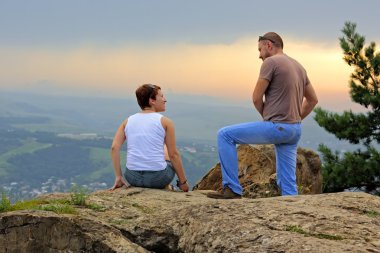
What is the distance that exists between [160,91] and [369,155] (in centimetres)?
1623

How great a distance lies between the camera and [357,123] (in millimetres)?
23703

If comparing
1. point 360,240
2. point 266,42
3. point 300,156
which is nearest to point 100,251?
point 360,240

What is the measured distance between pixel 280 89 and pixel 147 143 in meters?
2.59

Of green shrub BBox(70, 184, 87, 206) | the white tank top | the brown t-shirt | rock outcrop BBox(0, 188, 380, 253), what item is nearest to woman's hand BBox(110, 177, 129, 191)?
the white tank top

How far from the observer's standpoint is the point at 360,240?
19.1 ft

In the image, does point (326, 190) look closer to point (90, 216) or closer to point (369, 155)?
point (369, 155)

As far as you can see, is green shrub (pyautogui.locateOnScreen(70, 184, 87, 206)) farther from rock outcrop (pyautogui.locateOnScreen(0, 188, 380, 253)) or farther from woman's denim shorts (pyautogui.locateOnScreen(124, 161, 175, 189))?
woman's denim shorts (pyautogui.locateOnScreen(124, 161, 175, 189))

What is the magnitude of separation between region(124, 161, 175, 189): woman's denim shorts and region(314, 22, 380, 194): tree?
14242 millimetres

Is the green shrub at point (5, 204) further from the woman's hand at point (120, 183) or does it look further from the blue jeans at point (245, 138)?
the blue jeans at point (245, 138)

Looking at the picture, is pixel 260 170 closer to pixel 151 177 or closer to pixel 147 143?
pixel 151 177

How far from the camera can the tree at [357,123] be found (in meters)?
22.8

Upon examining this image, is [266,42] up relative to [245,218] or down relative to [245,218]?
up

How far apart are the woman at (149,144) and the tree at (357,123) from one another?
14364mm

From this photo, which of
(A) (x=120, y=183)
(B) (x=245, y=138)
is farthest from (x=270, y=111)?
(A) (x=120, y=183)
